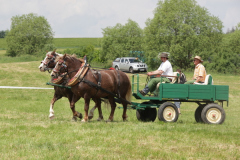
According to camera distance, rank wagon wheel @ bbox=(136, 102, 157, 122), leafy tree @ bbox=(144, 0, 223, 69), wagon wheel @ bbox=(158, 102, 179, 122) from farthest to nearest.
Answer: leafy tree @ bbox=(144, 0, 223, 69) < wagon wheel @ bbox=(136, 102, 157, 122) < wagon wheel @ bbox=(158, 102, 179, 122)

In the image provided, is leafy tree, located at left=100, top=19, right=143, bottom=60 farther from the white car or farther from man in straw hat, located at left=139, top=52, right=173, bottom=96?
man in straw hat, located at left=139, top=52, right=173, bottom=96

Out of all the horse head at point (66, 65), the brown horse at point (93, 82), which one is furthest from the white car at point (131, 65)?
the horse head at point (66, 65)

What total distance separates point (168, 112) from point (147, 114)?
1424 mm

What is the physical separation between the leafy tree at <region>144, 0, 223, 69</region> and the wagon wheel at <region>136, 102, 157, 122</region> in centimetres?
3733

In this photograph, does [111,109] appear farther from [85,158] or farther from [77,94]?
[85,158]

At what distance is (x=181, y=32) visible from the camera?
4978 centimetres

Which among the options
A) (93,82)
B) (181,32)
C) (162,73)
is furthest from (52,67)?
(181,32)

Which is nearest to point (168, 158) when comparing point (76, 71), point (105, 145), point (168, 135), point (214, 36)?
point (105, 145)

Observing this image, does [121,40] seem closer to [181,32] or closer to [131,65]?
[181,32]

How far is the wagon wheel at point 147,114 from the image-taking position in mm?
12438

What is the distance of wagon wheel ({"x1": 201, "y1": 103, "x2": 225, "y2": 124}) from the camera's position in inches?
447

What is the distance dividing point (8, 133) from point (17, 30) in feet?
233

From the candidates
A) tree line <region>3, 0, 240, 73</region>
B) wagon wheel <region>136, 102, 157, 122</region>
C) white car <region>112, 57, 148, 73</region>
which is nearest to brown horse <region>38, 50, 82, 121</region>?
wagon wheel <region>136, 102, 157, 122</region>

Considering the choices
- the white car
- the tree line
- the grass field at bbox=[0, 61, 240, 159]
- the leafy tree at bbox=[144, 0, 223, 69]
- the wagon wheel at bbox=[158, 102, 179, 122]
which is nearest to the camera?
the grass field at bbox=[0, 61, 240, 159]
